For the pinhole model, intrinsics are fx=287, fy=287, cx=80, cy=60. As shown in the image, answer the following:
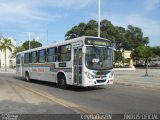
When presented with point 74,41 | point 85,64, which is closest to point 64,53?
point 74,41

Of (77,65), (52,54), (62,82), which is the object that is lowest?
(62,82)

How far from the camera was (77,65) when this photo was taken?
1614 cm

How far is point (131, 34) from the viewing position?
69.6m

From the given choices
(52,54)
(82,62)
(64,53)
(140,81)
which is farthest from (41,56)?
(140,81)

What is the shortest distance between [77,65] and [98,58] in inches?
49.2

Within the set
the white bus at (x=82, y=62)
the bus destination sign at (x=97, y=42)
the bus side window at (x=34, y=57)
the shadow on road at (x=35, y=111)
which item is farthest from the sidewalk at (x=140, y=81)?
the shadow on road at (x=35, y=111)

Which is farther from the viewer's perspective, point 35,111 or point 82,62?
point 82,62

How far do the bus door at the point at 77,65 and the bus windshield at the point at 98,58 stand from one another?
0.52m

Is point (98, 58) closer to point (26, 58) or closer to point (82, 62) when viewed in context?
point (82, 62)

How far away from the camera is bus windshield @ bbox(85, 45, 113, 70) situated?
15680 mm

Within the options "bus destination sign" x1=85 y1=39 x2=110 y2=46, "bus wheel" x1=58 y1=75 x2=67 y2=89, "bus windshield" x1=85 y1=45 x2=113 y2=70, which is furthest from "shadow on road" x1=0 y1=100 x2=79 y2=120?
"bus wheel" x1=58 y1=75 x2=67 y2=89

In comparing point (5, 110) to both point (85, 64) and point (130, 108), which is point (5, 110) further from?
point (85, 64)

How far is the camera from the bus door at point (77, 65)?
15869mm

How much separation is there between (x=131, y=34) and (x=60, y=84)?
5361 cm
